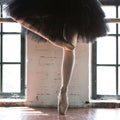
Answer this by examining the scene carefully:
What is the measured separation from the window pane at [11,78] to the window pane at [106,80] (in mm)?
510

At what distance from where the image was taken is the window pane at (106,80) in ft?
7.89

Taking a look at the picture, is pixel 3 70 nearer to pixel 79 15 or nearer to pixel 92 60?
pixel 92 60

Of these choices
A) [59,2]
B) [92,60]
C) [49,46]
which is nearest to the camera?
[59,2]

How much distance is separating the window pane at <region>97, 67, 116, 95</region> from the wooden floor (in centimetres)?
25

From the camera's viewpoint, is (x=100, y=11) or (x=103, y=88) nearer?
(x=100, y=11)

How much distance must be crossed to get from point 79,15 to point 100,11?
0.16 m

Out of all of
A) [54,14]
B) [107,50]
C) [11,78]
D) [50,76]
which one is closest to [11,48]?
[11,78]

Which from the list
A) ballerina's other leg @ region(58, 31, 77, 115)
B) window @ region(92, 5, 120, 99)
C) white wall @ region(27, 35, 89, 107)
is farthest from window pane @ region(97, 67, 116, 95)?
ballerina's other leg @ region(58, 31, 77, 115)

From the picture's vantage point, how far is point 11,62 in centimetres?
241

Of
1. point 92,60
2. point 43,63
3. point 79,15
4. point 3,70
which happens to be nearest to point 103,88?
point 92,60

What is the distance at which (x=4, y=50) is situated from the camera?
2406mm

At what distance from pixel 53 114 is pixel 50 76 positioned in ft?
0.98

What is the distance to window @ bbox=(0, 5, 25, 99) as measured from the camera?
7.83ft

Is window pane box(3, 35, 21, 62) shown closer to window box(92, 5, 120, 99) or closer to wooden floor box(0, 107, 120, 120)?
wooden floor box(0, 107, 120, 120)
